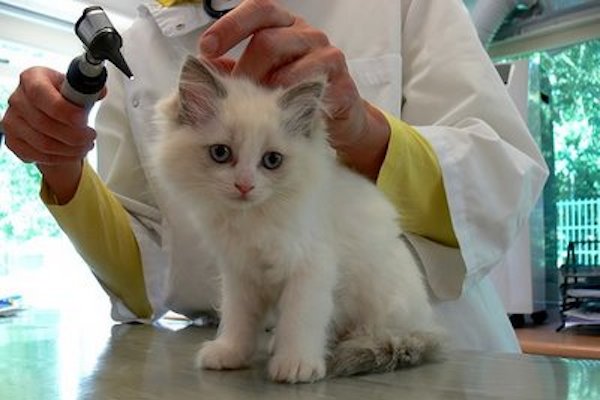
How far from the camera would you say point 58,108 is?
2.83ft

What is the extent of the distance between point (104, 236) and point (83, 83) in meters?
0.39

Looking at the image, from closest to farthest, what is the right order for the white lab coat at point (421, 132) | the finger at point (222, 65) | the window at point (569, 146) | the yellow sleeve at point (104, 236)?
the finger at point (222, 65) → the white lab coat at point (421, 132) → the yellow sleeve at point (104, 236) → the window at point (569, 146)

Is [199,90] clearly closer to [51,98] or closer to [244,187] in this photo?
[244,187]

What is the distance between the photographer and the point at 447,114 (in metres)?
1.11

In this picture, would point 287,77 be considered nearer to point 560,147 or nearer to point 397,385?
point 397,385

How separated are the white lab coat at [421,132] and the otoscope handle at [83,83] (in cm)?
32

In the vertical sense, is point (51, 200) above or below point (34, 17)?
below

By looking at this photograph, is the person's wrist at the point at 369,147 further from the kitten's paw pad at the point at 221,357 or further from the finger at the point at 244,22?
the kitten's paw pad at the point at 221,357

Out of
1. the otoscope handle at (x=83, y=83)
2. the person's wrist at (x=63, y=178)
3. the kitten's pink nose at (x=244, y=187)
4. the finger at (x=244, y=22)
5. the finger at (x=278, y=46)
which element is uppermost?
the finger at (x=244, y=22)

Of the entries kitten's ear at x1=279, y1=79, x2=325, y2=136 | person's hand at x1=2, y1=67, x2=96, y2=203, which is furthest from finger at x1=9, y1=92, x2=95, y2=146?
kitten's ear at x1=279, y1=79, x2=325, y2=136

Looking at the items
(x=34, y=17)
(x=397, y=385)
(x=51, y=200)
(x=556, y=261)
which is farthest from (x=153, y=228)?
(x=34, y=17)

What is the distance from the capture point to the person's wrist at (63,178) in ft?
3.38

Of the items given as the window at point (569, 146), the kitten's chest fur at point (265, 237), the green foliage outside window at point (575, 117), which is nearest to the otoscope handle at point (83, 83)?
the kitten's chest fur at point (265, 237)

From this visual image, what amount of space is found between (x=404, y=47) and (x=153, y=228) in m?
0.58
